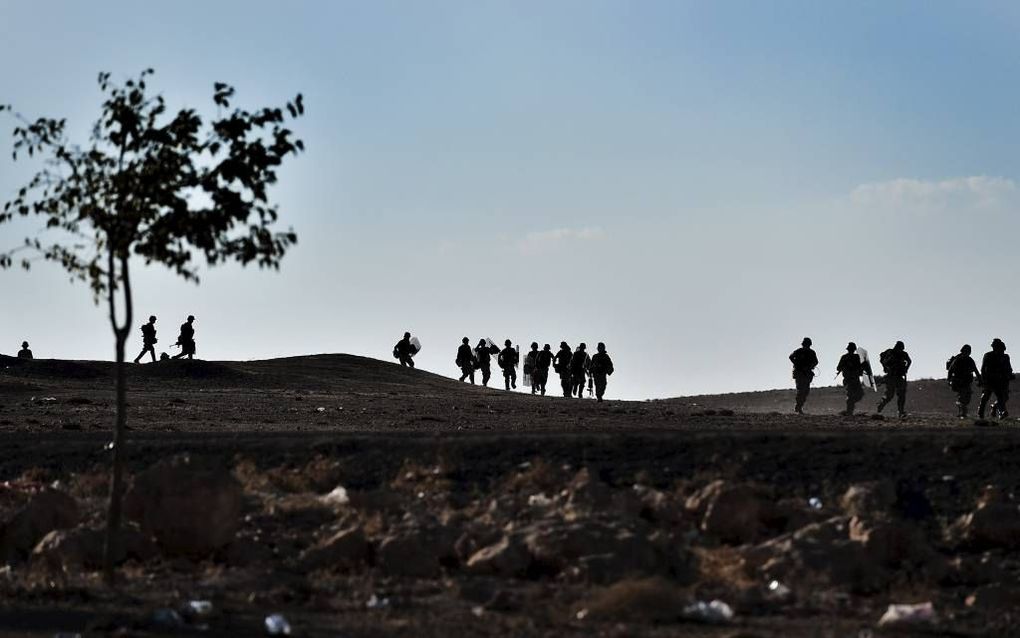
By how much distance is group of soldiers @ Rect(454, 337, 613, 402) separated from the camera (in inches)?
2085

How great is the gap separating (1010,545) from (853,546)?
8.34 feet

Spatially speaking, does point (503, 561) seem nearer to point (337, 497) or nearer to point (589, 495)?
point (589, 495)

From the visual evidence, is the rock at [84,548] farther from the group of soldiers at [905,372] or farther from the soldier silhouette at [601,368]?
the soldier silhouette at [601,368]

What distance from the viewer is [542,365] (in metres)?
58.7

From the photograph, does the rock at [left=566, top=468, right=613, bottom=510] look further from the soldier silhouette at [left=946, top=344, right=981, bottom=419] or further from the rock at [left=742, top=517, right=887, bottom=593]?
the soldier silhouette at [left=946, top=344, right=981, bottom=419]

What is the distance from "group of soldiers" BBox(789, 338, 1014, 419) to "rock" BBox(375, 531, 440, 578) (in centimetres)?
2559

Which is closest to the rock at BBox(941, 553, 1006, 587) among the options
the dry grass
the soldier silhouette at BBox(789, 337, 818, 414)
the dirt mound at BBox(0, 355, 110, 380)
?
the dry grass

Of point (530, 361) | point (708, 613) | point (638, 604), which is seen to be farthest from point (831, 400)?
point (638, 604)

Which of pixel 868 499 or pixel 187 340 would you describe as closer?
pixel 868 499

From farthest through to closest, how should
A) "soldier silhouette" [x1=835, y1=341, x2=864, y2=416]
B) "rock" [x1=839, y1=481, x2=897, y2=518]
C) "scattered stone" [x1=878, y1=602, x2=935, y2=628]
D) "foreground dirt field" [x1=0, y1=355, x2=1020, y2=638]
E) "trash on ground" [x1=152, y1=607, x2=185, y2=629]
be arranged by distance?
1. "soldier silhouette" [x1=835, y1=341, x2=864, y2=416]
2. "rock" [x1=839, y1=481, x2=897, y2=518]
3. "foreground dirt field" [x1=0, y1=355, x2=1020, y2=638]
4. "scattered stone" [x1=878, y1=602, x2=935, y2=628]
5. "trash on ground" [x1=152, y1=607, x2=185, y2=629]

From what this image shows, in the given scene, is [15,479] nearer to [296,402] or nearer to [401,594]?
[401,594]

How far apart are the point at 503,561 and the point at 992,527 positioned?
541 cm

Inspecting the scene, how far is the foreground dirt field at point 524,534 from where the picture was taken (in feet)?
54.1

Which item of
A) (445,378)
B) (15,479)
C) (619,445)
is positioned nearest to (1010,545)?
(619,445)
